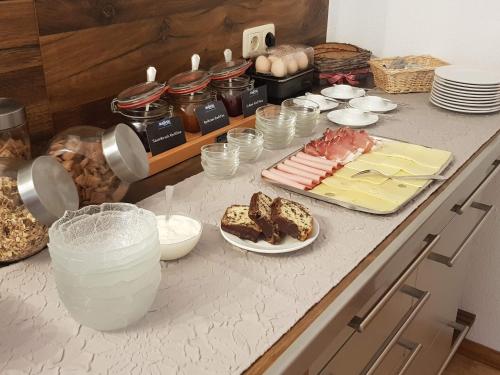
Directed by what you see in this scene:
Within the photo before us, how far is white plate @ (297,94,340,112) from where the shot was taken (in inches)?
65.6

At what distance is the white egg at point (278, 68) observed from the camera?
1642mm

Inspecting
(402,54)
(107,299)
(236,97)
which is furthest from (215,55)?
(107,299)

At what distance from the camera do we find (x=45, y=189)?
0.88 meters

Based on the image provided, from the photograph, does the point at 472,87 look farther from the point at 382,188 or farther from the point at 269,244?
the point at 269,244

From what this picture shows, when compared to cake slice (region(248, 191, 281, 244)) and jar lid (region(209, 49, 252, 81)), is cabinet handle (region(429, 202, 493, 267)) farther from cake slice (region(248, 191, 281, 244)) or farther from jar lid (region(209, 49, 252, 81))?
jar lid (region(209, 49, 252, 81))

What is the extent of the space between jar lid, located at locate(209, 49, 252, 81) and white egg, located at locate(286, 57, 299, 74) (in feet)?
0.59

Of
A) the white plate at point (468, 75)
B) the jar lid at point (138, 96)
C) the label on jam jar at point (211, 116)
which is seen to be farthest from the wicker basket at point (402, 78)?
the jar lid at point (138, 96)

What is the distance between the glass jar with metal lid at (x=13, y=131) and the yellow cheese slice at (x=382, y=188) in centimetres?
60

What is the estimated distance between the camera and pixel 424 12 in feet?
6.38

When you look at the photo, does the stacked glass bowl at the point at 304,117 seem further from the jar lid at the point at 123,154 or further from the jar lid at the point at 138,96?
the jar lid at the point at 123,154

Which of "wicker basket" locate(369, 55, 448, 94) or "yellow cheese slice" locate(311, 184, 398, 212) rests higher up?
"wicker basket" locate(369, 55, 448, 94)

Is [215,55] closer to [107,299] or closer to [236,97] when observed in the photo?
[236,97]

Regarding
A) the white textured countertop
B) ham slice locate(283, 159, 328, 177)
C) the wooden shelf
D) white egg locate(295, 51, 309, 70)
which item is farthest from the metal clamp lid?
white egg locate(295, 51, 309, 70)

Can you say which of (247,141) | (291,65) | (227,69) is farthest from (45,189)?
(291,65)
